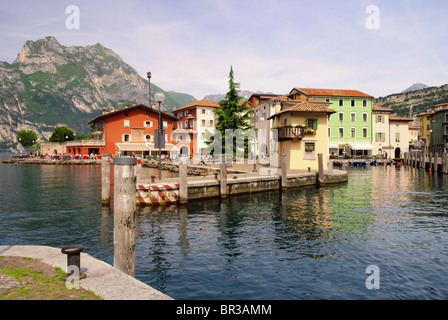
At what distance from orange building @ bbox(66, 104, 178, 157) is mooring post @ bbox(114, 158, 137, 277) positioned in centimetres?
6084

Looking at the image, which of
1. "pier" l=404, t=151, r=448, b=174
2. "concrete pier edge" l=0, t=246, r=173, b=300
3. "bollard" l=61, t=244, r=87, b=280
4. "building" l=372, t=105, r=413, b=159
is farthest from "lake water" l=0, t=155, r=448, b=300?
"building" l=372, t=105, r=413, b=159

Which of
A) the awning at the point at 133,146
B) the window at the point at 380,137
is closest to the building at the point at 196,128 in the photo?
the awning at the point at 133,146

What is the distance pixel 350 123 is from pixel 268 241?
218 feet

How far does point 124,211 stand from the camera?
710cm

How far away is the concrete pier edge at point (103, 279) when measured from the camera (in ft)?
17.8

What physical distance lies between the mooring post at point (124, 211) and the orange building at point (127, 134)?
6084cm

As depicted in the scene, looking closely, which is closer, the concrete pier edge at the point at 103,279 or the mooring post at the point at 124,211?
the concrete pier edge at the point at 103,279

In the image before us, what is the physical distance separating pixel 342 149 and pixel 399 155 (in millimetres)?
14792

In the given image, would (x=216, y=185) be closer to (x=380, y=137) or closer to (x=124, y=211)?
(x=124, y=211)

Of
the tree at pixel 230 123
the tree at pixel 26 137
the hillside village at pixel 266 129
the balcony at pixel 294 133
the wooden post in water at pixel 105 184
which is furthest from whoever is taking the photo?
the tree at pixel 26 137

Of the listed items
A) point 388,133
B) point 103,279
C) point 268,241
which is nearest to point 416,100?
point 388,133

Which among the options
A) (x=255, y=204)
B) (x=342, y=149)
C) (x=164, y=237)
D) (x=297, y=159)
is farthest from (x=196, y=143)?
(x=164, y=237)

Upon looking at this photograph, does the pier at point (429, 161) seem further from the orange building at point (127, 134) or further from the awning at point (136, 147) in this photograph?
the orange building at point (127, 134)
